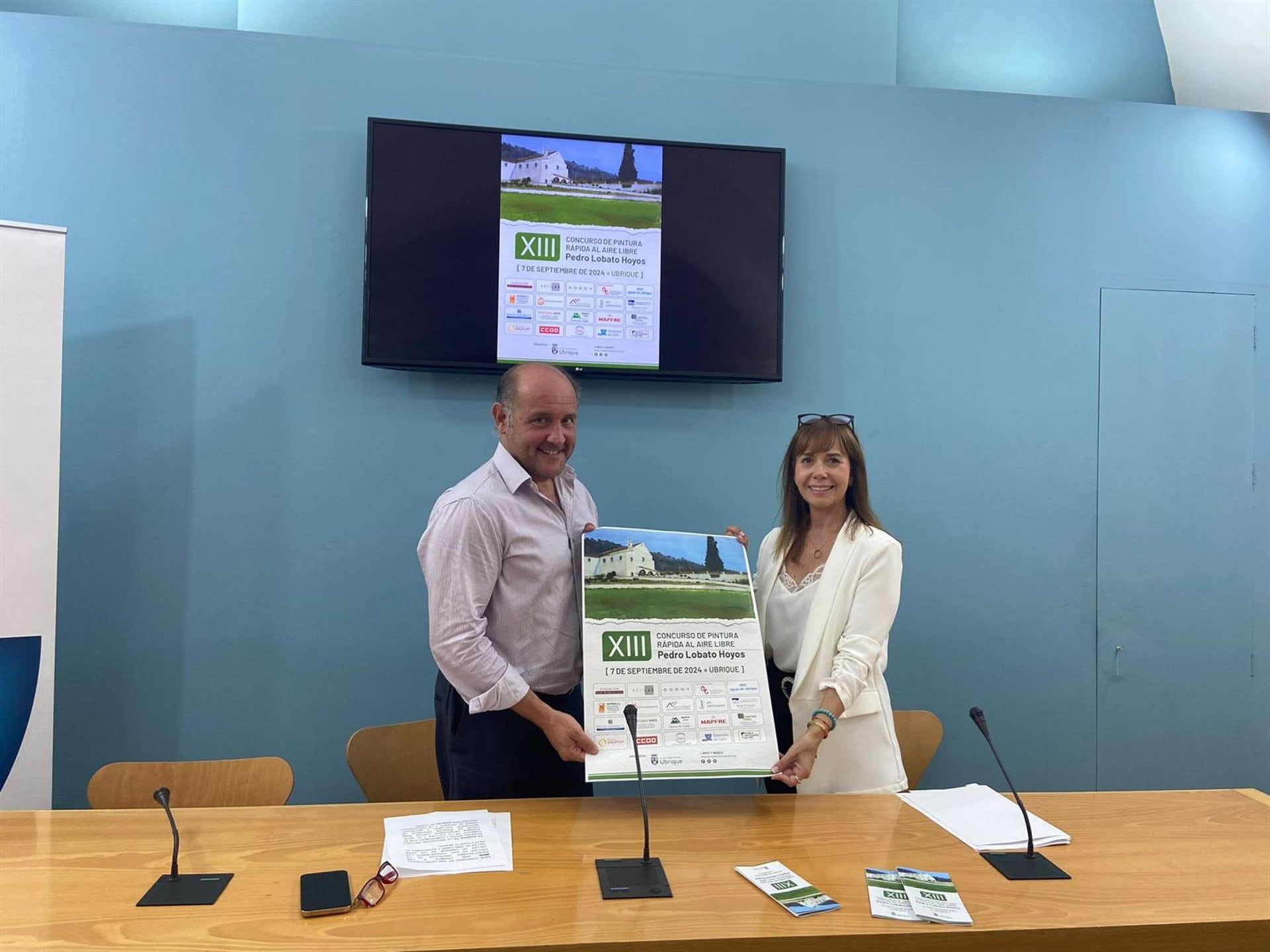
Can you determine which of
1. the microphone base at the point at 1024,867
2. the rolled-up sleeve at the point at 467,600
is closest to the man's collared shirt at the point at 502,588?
the rolled-up sleeve at the point at 467,600

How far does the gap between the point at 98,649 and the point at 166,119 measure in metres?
1.84

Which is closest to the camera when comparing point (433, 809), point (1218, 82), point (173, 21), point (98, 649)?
point (433, 809)

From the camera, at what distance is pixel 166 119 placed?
3184 millimetres

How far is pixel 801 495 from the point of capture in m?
2.79

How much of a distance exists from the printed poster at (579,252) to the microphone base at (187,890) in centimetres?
197

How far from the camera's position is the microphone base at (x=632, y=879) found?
66.5 inches

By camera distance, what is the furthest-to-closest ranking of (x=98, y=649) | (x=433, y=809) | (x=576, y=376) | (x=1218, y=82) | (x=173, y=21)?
(x=1218, y=82) < (x=173, y=21) < (x=576, y=376) < (x=98, y=649) < (x=433, y=809)

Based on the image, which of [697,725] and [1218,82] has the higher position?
[1218,82]

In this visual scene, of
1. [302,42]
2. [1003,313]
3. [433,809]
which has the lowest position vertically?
[433,809]

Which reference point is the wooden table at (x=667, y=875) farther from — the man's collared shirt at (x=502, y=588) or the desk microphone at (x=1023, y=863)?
the man's collared shirt at (x=502, y=588)

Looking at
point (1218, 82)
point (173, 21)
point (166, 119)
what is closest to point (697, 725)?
point (166, 119)

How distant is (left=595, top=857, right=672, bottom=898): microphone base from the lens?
1.69 m

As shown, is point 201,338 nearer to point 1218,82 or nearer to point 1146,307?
point 1146,307

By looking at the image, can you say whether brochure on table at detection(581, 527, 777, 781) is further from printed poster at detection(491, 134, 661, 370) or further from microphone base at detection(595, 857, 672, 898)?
printed poster at detection(491, 134, 661, 370)
